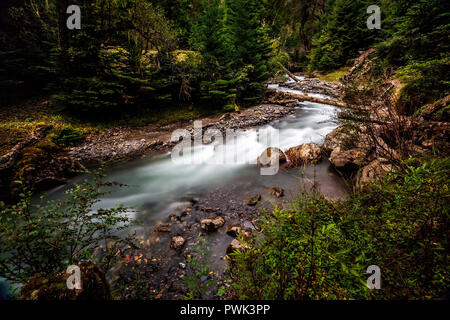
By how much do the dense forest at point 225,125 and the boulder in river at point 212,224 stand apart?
0.40 metres

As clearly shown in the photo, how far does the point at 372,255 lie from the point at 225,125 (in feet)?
29.2

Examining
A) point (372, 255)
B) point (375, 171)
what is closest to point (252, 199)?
point (375, 171)

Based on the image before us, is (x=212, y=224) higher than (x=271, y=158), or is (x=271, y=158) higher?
(x=271, y=158)

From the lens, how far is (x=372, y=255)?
1907 millimetres

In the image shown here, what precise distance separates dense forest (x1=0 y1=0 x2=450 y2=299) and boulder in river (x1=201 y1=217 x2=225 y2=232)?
405mm

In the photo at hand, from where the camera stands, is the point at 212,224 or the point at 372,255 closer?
the point at 372,255

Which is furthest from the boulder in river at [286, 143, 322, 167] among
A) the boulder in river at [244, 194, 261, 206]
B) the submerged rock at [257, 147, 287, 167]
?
the boulder in river at [244, 194, 261, 206]

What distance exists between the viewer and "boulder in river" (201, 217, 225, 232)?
3785mm

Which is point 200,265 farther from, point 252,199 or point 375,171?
point 375,171

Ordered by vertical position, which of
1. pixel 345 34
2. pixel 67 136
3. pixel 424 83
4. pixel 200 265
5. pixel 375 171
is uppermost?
pixel 345 34

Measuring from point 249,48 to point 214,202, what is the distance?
10.8m

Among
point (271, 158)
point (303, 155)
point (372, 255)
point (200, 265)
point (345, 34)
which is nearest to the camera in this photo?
point (372, 255)

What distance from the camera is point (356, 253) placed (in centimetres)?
202
